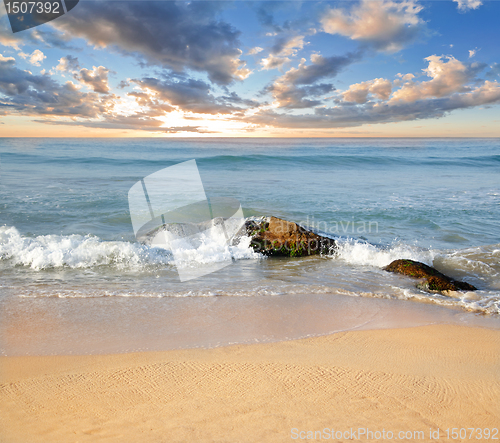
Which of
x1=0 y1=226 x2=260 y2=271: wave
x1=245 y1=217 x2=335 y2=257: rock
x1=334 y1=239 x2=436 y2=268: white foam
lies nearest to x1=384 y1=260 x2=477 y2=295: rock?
x1=334 y1=239 x2=436 y2=268: white foam

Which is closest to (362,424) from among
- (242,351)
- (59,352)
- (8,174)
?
(242,351)

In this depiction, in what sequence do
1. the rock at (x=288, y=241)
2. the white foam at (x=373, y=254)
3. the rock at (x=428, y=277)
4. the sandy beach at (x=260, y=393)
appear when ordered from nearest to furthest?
the sandy beach at (x=260, y=393), the rock at (x=428, y=277), the white foam at (x=373, y=254), the rock at (x=288, y=241)

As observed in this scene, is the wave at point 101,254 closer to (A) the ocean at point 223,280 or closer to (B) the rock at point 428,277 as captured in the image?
(A) the ocean at point 223,280

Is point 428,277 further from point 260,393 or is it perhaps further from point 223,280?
point 260,393

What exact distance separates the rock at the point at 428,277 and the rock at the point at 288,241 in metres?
1.29

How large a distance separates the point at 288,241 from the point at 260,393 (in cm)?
416

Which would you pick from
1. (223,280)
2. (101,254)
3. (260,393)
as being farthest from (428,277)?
(101,254)

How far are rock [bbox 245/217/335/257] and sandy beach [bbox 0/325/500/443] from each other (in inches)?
123

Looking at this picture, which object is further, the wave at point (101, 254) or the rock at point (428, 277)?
the wave at point (101, 254)

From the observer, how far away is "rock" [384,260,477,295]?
455 centimetres

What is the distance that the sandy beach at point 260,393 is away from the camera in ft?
6.57

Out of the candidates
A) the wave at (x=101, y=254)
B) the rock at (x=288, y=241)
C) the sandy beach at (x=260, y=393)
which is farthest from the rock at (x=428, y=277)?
the wave at (x=101, y=254)

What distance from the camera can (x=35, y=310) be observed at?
3.84m

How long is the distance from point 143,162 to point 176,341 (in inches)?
1062
